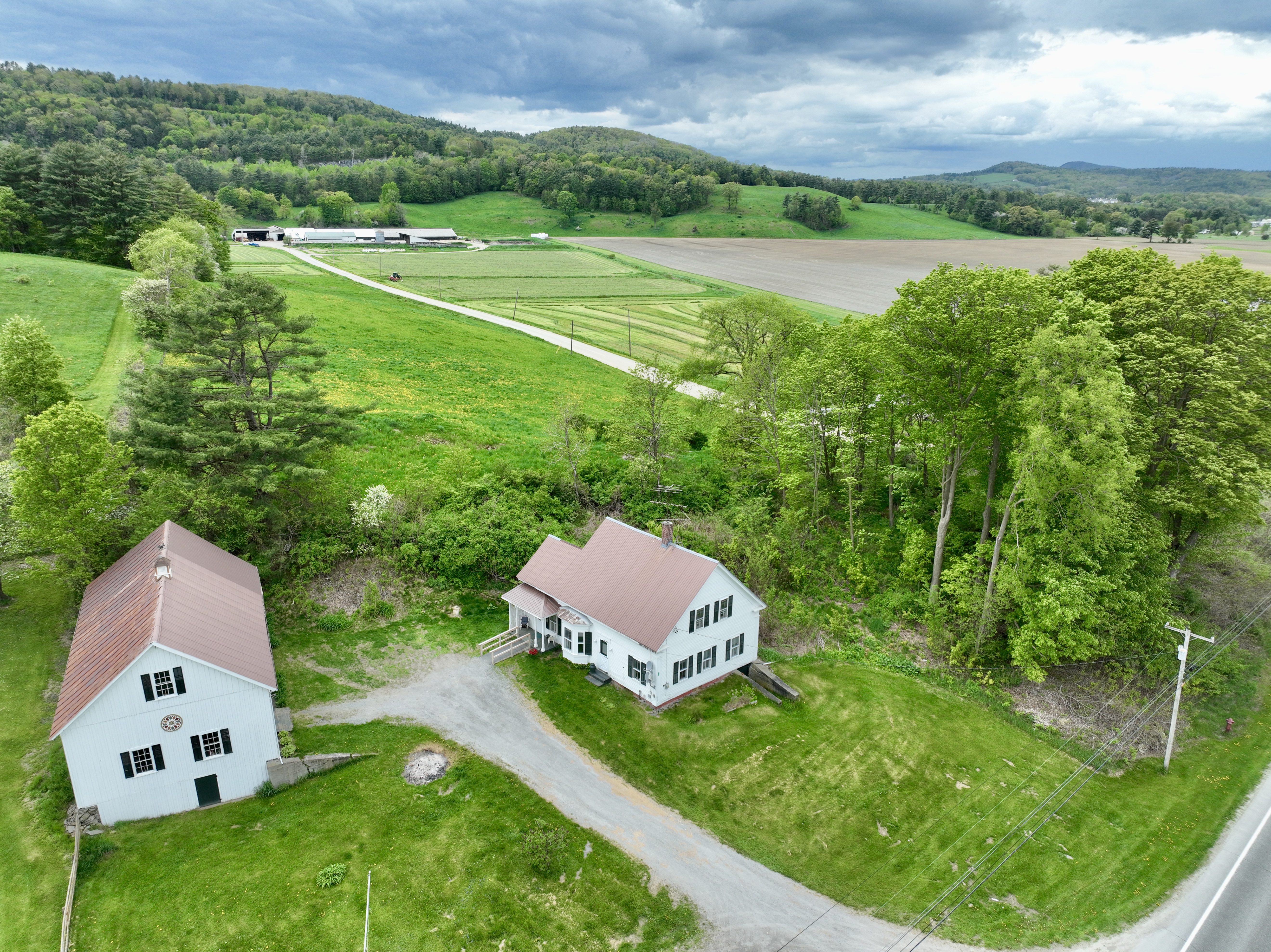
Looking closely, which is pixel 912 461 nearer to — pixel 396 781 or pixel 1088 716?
pixel 1088 716

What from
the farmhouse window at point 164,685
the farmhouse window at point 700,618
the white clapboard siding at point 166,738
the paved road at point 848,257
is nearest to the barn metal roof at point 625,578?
the farmhouse window at point 700,618

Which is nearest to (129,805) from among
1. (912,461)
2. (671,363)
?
(912,461)

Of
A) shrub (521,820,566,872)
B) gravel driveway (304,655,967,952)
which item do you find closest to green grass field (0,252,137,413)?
gravel driveway (304,655,967,952)

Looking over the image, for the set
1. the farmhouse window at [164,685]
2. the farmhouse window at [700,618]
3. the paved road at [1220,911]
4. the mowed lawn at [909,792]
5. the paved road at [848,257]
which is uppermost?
the paved road at [848,257]

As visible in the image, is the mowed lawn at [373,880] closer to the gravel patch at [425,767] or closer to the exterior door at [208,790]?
the gravel patch at [425,767]

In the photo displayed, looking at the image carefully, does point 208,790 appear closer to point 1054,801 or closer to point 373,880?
point 373,880

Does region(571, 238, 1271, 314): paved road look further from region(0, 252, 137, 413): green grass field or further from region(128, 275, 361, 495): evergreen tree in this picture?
region(0, 252, 137, 413): green grass field

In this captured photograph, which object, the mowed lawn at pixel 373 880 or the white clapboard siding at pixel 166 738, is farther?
the white clapboard siding at pixel 166 738
